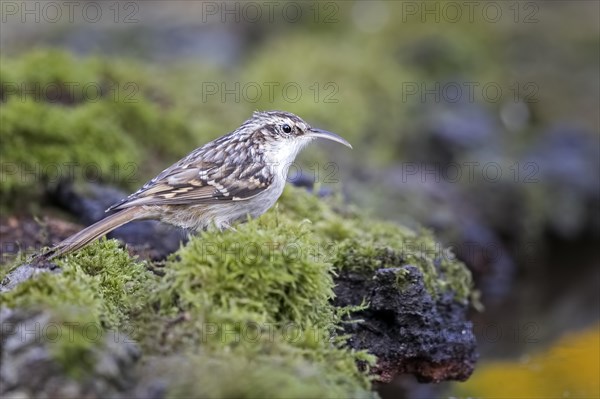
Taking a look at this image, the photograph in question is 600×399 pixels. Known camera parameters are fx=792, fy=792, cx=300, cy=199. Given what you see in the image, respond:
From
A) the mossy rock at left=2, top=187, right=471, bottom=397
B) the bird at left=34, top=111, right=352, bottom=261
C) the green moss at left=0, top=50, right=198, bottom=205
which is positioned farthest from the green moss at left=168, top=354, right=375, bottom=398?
the green moss at left=0, top=50, right=198, bottom=205

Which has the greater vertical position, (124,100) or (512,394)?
(124,100)

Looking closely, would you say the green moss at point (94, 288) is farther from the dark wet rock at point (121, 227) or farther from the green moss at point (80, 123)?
the green moss at point (80, 123)

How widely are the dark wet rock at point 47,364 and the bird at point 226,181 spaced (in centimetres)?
169

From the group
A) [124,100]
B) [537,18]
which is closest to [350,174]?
[124,100]

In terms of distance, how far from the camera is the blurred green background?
8.84 meters

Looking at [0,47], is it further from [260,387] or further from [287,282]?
[260,387]

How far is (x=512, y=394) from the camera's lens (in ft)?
24.0

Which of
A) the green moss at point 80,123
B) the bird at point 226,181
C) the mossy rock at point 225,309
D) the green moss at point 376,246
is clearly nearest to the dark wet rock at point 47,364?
the mossy rock at point 225,309

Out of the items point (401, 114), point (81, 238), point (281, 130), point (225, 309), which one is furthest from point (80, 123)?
point (401, 114)

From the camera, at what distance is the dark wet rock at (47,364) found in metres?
3.99

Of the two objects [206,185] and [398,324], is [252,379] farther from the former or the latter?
[206,185]

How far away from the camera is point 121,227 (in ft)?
25.1

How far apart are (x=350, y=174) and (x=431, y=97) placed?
3908mm

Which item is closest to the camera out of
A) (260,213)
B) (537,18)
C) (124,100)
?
(260,213)
